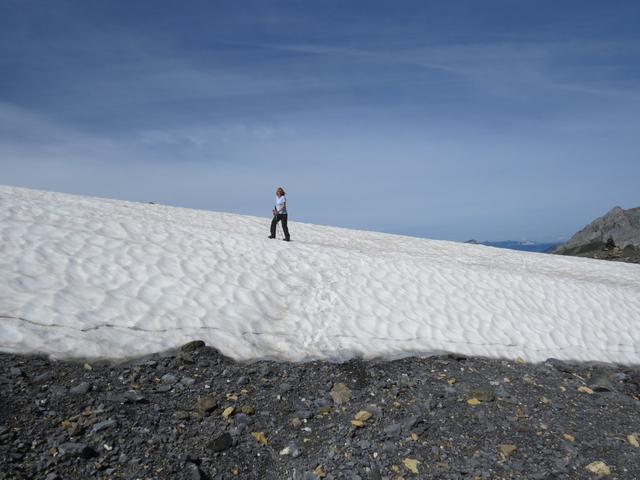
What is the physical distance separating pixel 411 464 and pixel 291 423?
1869 millimetres

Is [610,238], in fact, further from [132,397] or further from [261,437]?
→ [132,397]

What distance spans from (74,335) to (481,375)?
780 centimetres

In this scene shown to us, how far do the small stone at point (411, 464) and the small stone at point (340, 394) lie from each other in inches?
66.6

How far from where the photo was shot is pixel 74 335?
7.89 metres

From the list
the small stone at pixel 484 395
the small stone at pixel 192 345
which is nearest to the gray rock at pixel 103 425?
the small stone at pixel 192 345

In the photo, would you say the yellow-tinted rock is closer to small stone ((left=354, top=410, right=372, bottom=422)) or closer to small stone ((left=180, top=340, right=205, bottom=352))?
small stone ((left=354, top=410, right=372, bottom=422))

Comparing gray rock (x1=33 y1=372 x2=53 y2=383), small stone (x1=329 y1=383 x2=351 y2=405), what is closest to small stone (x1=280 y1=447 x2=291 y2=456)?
small stone (x1=329 y1=383 x2=351 y2=405)

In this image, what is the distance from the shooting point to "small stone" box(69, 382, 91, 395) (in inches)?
254

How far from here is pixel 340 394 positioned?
771 centimetres

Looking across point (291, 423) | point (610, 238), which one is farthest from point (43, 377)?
point (610, 238)

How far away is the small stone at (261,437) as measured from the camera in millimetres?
6316

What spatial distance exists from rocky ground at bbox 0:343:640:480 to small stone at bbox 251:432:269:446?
1.0 inches

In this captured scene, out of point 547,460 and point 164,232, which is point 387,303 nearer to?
point 547,460

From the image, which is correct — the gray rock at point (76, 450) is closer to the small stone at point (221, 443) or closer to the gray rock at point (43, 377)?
the small stone at point (221, 443)
